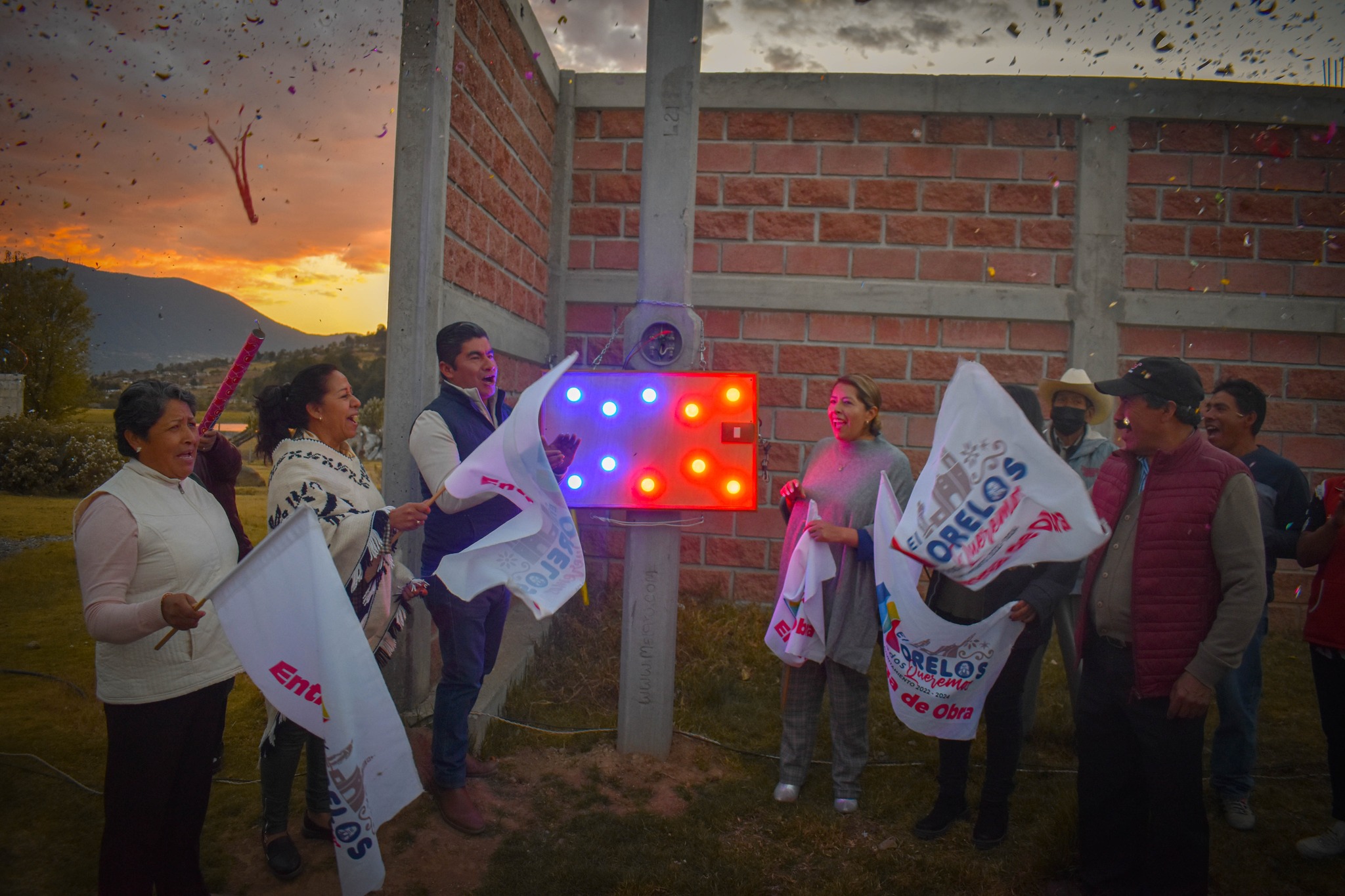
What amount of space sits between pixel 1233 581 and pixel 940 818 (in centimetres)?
168

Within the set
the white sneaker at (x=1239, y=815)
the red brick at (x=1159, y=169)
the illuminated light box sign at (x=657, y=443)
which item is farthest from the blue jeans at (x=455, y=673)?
the red brick at (x=1159, y=169)

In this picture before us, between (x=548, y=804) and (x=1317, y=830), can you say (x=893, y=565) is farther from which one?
(x=1317, y=830)

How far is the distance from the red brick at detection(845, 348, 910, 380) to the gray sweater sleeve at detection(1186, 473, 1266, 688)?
11.3 ft

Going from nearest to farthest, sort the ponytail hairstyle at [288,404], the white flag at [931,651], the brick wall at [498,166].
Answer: the ponytail hairstyle at [288,404], the white flag at [931,651], the brick wall at [498,166]

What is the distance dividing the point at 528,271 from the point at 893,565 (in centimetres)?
348

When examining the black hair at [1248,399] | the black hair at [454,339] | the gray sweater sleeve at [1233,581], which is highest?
the black hair at [454,339]

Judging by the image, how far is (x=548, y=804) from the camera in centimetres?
379

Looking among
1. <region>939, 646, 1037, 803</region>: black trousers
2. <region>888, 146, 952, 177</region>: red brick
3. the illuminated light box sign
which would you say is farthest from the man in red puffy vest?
<region>888, 146, 952, 177</region>: red brick

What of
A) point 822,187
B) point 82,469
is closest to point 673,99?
point 822,187

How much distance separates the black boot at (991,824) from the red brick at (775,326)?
3.61m

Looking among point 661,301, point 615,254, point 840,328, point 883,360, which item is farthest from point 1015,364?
point 661,301

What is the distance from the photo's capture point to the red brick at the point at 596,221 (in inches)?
251

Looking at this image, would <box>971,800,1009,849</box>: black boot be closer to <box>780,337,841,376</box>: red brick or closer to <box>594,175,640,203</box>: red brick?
<box>780,337,841,376</box>: red brick

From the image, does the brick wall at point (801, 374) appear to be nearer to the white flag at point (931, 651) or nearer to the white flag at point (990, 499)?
the white flag at point (931, 651)
